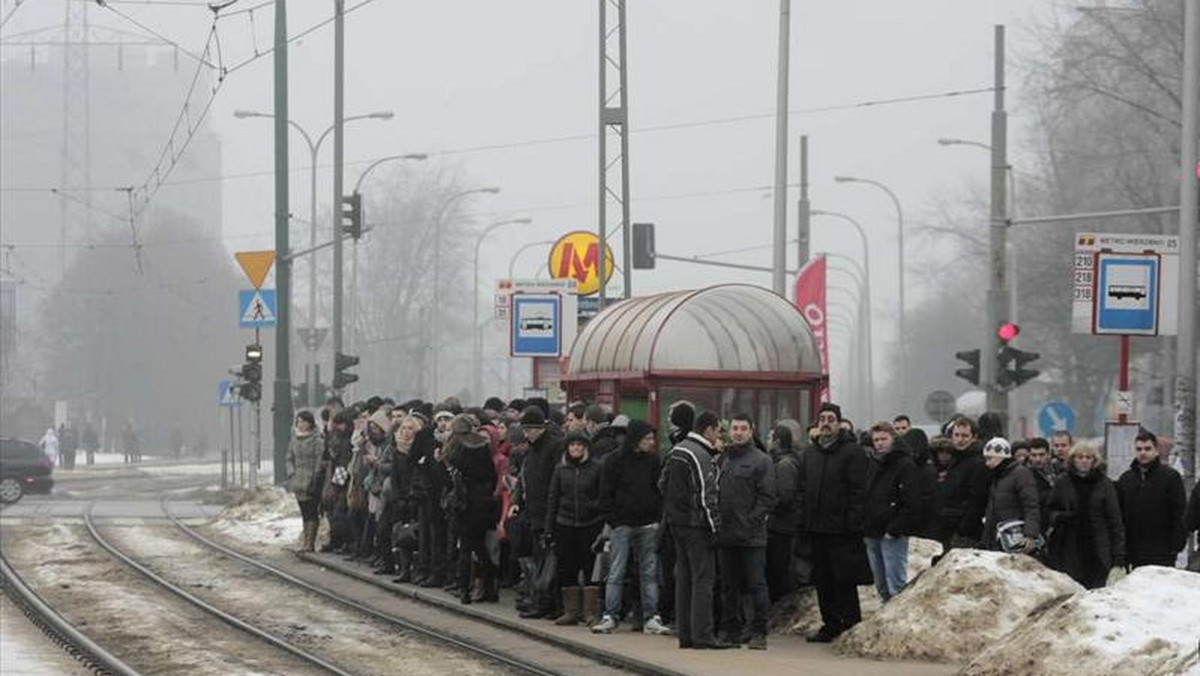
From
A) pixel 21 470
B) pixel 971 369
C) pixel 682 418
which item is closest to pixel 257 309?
pixel 971 369

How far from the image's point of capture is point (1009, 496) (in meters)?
18.0

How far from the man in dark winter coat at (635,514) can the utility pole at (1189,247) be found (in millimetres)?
5008

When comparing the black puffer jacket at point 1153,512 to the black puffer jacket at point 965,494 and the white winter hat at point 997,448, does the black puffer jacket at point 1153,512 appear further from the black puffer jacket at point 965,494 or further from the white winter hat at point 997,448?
the black puffer jacket at point 965,494

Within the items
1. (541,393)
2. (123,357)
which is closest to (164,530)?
(541,393)

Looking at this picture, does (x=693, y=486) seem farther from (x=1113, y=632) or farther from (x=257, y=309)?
(x=257, y=309)

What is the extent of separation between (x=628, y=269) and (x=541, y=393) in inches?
87.5

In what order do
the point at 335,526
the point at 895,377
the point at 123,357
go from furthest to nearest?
the point at 895,377, the point at 123,357, the point at 335,526

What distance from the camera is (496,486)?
2312cm

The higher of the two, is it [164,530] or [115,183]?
[115,183]

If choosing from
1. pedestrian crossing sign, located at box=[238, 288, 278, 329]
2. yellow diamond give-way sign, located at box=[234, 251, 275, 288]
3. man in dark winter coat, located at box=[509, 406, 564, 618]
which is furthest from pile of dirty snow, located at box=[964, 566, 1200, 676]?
pedestrian crossing sign, located at box=[238, 288, 278, 329]

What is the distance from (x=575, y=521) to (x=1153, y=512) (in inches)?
194

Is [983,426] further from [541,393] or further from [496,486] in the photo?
[541,393]

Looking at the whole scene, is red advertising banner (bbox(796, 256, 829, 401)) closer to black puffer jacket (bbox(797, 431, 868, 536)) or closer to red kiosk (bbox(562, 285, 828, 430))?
red kiosk (bbox(562, 285, 828, 430))

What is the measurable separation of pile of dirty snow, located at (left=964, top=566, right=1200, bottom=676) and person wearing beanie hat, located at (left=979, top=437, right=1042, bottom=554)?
2.85 metres
